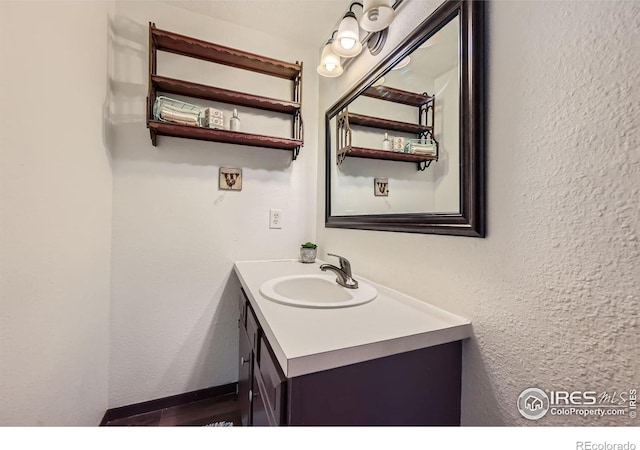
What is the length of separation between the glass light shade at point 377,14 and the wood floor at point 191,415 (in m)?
1.86

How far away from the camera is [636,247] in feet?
1.29

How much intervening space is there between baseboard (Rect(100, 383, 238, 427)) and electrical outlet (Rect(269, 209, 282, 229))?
97 cm

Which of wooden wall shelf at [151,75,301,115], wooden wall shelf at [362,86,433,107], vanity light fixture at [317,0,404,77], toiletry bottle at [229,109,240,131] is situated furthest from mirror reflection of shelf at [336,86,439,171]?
toiletry bottle at [229,109,240,131]

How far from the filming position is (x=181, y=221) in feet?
4.35

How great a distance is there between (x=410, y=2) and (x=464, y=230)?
0.87 meters

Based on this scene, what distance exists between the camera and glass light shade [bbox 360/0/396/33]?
2.92ft

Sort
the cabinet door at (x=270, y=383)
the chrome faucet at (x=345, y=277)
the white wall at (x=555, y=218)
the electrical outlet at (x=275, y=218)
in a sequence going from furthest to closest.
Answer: the electrical outlet at (x=275, y=218)
the chrome faucet at (x=345, y=277)
the cabinet door at (x=270, y=383)
the white wall at (x=555, y=218)

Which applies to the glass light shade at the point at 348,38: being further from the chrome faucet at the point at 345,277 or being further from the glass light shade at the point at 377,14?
the chrome faucet at the point at 345,277

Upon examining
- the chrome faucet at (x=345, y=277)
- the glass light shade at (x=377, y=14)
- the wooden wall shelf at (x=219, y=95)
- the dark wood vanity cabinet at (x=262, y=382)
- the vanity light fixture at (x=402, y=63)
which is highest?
the glass light shade at (x=377, y=14)

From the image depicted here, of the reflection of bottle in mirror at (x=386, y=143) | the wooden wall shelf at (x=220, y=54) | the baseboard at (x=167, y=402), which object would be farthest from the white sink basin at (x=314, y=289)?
the wooden wall shelf at (x=220, y=54)

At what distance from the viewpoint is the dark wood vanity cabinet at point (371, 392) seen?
20.0 inches

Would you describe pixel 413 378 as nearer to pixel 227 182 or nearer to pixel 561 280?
pixel 561 280

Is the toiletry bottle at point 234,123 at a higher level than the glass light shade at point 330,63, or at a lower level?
lower
